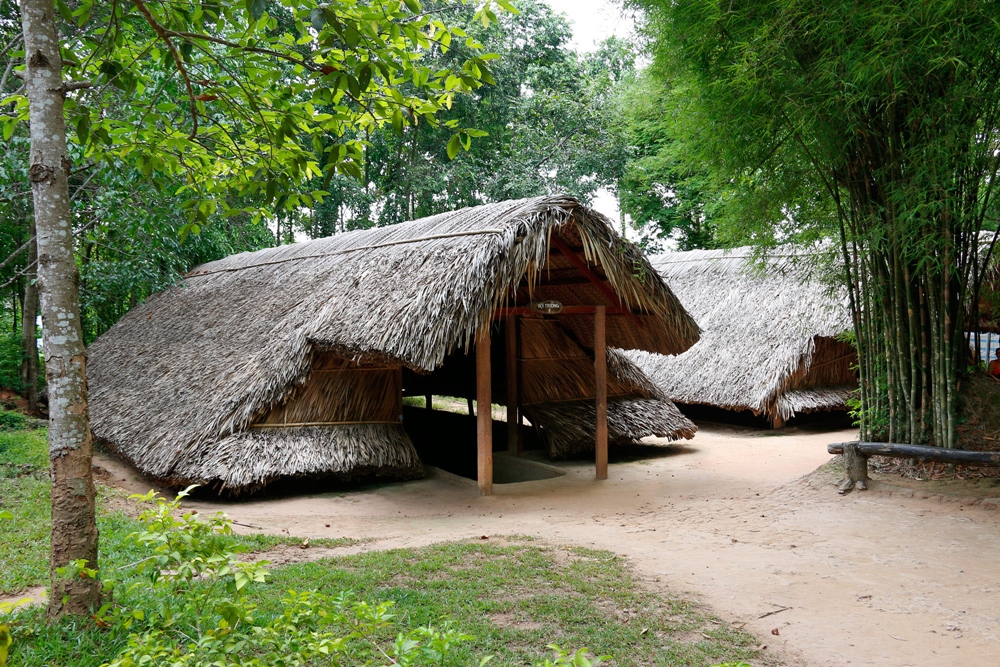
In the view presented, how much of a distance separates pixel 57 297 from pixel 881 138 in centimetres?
610

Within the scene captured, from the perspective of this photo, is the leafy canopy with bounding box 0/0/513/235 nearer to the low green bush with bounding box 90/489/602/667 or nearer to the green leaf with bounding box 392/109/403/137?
the green leaf with bounding box 392/109/403/137

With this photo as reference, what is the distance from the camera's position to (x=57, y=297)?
3.04 meters

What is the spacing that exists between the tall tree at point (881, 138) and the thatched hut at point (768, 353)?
13.6 ft

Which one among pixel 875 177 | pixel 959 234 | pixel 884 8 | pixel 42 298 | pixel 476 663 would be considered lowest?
pixel 476 663

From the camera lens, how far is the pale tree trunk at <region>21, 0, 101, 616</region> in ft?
9.95

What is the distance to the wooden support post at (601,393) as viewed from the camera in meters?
8.14

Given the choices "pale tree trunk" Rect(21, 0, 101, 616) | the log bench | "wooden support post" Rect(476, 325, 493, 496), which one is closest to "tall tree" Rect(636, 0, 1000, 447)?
the log bench

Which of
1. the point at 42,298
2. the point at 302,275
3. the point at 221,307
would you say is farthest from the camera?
the point at 221,307

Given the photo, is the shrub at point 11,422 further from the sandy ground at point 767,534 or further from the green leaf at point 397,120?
the green leaf at point 397,120

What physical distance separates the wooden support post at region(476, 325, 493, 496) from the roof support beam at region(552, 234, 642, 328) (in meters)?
1.40

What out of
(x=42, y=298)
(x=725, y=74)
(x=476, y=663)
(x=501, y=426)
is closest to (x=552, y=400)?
(x=501, y=426)

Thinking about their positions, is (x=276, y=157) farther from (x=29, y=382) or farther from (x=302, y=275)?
(x=29, y=382)

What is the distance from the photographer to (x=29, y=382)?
37.7 feet

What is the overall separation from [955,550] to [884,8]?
3.73m
